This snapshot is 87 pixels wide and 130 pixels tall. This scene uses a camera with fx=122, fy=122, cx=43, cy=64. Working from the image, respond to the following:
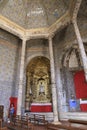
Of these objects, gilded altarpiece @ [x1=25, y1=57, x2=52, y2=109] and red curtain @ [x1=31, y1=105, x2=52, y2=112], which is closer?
red curtain @ [x1=31, y1=105, x2=52, y2=112]

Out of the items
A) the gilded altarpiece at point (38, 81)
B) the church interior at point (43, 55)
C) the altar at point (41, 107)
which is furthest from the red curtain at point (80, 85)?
the gilded altarpiece at point (38, 81)

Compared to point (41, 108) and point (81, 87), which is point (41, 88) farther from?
point (81, 87)

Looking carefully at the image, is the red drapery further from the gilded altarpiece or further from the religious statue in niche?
the religious statue in niche

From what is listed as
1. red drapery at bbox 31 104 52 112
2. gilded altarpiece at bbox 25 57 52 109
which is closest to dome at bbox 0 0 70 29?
gilded altarpiece at bbox 25 57 52 109

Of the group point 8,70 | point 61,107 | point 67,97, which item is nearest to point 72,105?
point 67,97

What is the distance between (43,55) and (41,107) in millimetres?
5958

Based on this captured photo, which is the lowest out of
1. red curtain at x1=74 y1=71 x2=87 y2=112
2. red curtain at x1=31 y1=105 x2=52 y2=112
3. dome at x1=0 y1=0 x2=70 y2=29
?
red curtain at x1=31 y1=105 x2=52 y2=112

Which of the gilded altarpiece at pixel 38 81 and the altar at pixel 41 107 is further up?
the gilded altarpiece at pixel 38 81

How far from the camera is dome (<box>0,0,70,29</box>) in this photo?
39.3 feet

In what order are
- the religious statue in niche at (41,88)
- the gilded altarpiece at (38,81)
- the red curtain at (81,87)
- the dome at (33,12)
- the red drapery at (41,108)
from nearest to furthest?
the dome at (33,12)
the red curtain at (81,87)
the red drapery at (41,108)
the gilded altarpiece at (38,81)
the religious statue in niche at (41,88)

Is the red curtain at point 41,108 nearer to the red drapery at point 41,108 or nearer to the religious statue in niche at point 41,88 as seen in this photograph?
the red drapery at point 41,108

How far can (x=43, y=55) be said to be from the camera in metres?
14.8

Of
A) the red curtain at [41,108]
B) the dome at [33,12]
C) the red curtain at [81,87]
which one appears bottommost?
the red curtain at [41,108]

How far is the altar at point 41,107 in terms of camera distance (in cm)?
1313
